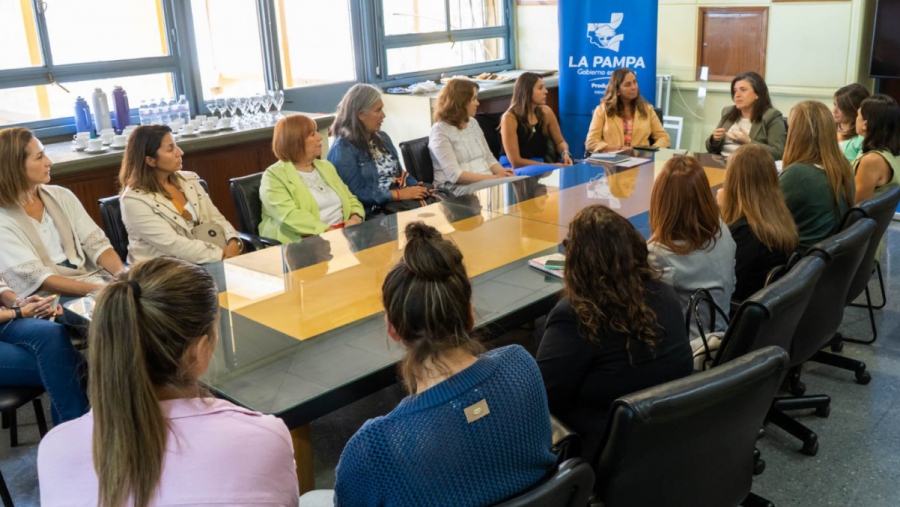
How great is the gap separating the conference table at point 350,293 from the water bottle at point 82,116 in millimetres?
2555

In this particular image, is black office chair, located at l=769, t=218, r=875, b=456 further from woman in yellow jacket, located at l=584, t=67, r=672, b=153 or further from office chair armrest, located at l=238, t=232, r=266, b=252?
woman in yellow jacket, located at l=584, t=67, r=672, b=153

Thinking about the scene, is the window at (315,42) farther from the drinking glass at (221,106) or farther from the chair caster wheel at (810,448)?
the chair caster wheel at (810,448)

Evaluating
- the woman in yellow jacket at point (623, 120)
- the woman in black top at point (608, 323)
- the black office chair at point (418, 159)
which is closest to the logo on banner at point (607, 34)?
the woman in yellow jacket at point (623, 120)

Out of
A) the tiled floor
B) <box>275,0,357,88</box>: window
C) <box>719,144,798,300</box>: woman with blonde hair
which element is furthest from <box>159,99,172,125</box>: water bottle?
<box>719,144,798,300</box>: woman with blonde hair

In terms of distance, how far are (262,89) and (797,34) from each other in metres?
4.04

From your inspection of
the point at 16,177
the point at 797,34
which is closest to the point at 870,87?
the point at 797,34

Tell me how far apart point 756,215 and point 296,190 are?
79.5 inches

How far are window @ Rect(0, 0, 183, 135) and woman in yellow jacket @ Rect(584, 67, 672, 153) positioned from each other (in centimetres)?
290

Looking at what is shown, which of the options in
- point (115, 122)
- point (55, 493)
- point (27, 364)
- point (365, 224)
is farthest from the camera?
point (115, 122)

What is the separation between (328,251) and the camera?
10.4 feet

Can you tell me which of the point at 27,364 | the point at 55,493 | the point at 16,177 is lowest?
the point at 27,364

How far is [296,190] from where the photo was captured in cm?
387

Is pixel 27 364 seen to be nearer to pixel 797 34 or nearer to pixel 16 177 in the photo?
pixel 16 177

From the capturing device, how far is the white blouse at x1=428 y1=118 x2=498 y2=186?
484cm
